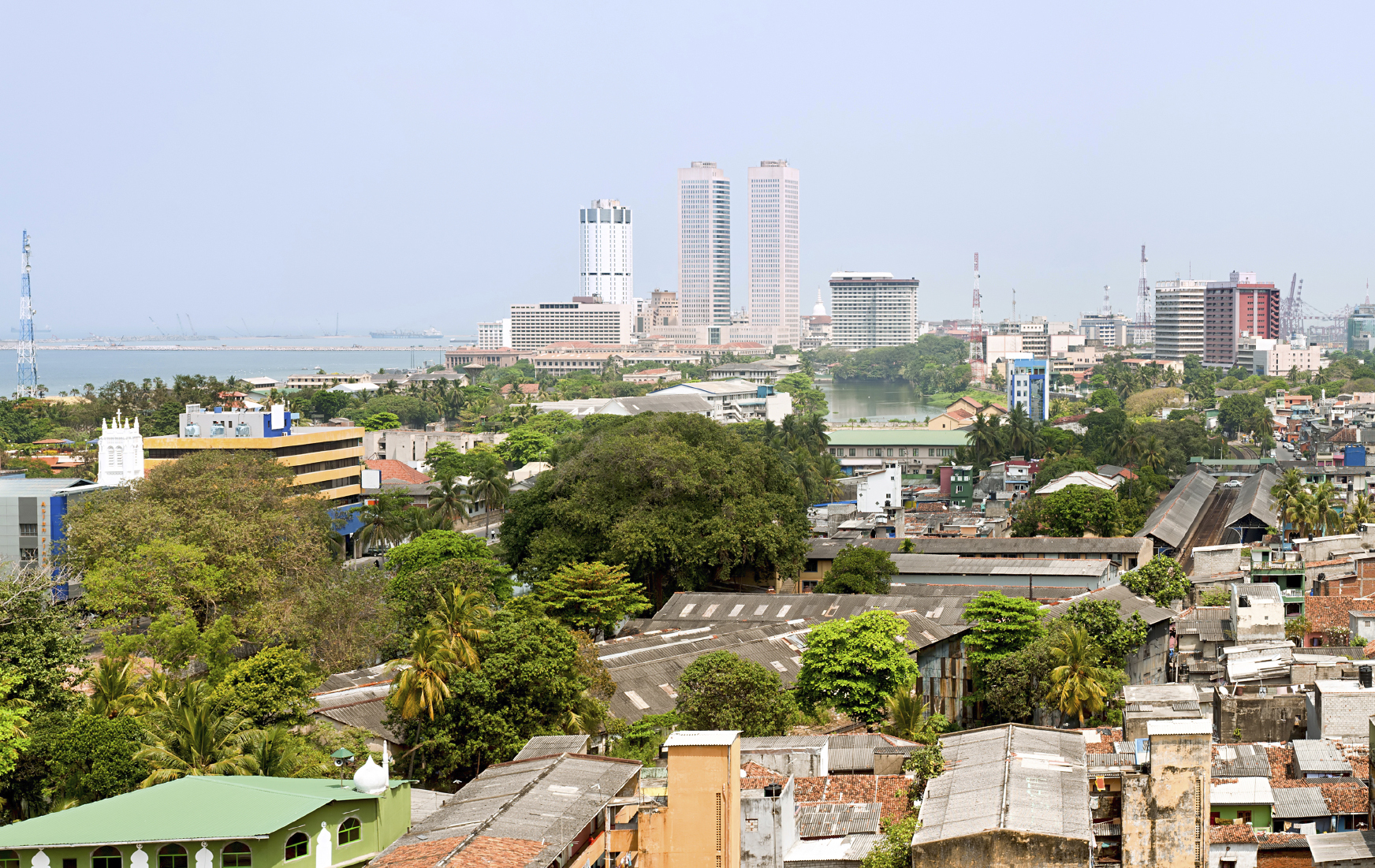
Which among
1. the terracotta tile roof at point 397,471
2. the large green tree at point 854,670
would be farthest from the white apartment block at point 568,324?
the large green tree at point 854,670

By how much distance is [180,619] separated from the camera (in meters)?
25.3

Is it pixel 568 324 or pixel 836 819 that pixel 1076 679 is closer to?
pixel 836 819

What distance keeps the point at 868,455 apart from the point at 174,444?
1353 inches

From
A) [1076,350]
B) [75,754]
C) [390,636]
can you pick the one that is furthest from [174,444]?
[1076,350]

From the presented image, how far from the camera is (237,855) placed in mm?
11961

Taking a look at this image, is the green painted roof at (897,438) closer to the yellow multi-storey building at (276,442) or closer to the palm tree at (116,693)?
the yellow multi-storey building at (276,442)

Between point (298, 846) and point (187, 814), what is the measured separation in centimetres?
103

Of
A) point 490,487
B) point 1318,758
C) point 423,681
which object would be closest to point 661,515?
point 423,681

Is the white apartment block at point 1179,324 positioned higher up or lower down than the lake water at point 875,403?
higher up

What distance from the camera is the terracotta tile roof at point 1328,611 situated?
26781 millimetres

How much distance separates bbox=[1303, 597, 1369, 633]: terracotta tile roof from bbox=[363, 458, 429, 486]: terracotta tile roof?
34.8 m

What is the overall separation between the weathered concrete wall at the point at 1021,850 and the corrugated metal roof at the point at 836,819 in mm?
3230

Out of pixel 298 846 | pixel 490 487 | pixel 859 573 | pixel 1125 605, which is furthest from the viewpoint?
pixel 490 487

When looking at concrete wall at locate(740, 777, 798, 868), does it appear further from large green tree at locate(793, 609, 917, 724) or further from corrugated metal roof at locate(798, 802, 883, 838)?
large green tree at locate(793, 609, 917, 724)
